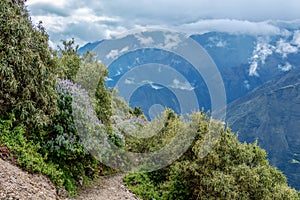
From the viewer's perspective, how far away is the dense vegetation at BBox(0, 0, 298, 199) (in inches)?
423

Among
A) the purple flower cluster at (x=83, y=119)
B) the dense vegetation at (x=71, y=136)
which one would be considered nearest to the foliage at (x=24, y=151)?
the dense vegetation at (x=71, y=136)

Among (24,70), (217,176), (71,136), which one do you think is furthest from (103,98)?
(24,70)

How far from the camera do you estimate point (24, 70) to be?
11109mm

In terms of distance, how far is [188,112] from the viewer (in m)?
19.1

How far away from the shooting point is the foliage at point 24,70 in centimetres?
1045

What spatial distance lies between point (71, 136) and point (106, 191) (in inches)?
135

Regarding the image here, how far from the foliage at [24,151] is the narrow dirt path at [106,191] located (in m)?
1.51

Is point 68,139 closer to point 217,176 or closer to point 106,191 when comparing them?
point 106,191

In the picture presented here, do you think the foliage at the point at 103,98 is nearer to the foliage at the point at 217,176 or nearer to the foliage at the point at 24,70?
the foliage at the point at 217,176

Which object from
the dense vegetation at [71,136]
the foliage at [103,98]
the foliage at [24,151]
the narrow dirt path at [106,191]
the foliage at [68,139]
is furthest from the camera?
the foliage at [103,98]

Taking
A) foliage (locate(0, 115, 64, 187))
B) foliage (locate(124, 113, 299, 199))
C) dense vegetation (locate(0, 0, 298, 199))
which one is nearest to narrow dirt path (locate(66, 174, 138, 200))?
dense vegetation (locate(0, 0, 298, 199))

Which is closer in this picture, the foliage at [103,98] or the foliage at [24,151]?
the foliage at [24,151]

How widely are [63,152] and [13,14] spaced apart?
5077 mm

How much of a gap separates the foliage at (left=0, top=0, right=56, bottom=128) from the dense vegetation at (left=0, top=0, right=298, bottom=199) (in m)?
0.03
